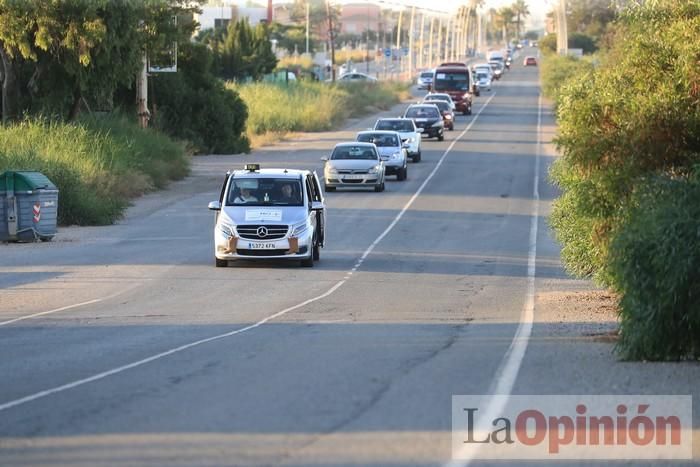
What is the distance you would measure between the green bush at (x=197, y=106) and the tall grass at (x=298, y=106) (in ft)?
22.8

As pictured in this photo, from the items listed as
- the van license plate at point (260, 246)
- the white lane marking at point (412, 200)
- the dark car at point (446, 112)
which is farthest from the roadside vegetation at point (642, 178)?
the dark car at point (446, 112)

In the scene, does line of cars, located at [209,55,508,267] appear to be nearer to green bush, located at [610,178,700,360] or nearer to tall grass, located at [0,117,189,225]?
tall grass, located at [0,117,189,225]

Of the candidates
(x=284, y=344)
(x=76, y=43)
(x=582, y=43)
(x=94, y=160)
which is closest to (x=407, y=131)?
(x=76, y=43)

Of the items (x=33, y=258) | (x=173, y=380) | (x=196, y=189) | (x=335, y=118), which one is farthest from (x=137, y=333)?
(x=335, y=118)

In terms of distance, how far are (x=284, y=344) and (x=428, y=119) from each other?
48893mm

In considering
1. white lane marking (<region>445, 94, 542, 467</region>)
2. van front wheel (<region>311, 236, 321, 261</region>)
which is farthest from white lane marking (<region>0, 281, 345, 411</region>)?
van front wheel (<region>311, 236, 321, 261</region>)

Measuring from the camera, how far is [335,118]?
77625 mm

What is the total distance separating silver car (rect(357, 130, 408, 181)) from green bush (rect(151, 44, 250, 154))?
13662mm

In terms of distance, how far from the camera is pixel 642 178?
15.2 meters

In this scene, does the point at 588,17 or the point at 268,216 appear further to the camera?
the point at 588,17

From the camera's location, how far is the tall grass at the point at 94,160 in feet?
107

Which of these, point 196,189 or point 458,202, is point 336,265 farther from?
point 196,189

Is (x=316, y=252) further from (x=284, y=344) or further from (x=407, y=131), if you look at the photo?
(x=407, y=131)

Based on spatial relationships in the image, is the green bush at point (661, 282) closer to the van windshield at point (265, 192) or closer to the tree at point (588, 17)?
the van windshield at point (265, 192)
